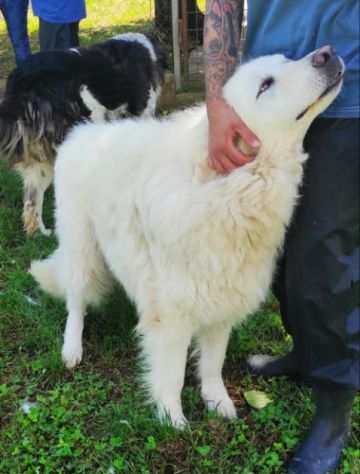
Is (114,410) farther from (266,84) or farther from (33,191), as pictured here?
(33,191)

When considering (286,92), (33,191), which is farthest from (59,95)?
(286,92)

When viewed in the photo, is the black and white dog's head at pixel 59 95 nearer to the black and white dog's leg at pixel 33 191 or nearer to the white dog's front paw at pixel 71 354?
the black and white dog's leg at pixel 33 191

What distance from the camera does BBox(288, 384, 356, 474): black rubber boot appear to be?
2.28 meters

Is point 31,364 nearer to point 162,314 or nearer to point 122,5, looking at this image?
point 162,314

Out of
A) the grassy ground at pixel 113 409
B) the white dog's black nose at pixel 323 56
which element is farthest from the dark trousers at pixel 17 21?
the white dog's black nose at pixel 323 56

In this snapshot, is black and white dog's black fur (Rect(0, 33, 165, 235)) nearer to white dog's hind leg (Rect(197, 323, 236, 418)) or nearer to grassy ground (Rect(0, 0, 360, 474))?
grassy ground (Rect(0, 0, 360, 474))

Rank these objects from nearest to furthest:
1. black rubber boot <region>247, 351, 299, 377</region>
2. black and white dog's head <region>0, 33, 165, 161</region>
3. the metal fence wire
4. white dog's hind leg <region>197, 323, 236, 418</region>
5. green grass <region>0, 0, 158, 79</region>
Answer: white dog's hind leg <region>197, 323, 236, 418</region> < black rubber boot <region>247, 351, 299, 377</region> < black and white dog's head <region>0, 33, 165, 161</region> < the metal fence wire < green grass <region>0, 0, 158, 79</region>

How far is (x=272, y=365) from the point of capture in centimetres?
281

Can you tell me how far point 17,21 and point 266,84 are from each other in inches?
166

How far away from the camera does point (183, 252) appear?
6.98ft

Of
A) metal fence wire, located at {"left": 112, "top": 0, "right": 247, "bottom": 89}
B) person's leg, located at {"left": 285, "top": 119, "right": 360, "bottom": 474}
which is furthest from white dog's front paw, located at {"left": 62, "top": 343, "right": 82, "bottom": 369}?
metal fence wire, located at {"left": 112, "top": 0, "right": 247, "bottom": 89}

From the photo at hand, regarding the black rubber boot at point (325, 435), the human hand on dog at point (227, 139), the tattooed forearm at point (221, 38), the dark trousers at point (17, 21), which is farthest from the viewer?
the dark trousers at point (17, 21)

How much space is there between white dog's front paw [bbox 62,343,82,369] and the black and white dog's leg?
146 cm

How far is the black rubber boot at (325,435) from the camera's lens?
228 centimetres
